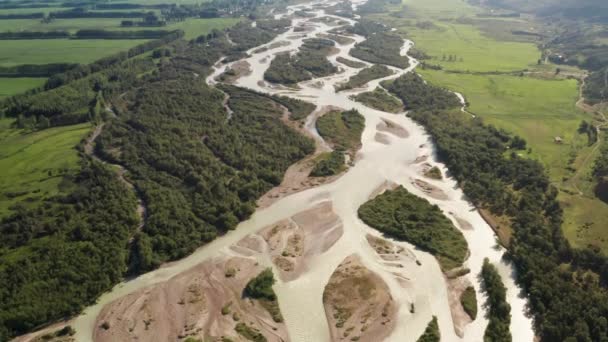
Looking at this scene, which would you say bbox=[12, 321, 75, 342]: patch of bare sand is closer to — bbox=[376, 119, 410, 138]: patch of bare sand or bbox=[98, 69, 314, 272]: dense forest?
bbox=[98, 69, 314, 272]: dense forest

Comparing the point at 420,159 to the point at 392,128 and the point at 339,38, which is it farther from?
the point at 339,38

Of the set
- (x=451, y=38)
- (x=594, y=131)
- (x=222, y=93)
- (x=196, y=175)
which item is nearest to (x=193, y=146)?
(x=196, y=175)

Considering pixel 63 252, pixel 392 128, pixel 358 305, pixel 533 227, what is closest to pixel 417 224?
pixel 533 227

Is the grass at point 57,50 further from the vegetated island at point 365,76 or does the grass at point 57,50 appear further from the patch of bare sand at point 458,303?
the patch of bare sand at point 458,303

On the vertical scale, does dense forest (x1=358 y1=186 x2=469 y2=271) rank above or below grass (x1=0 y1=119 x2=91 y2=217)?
below

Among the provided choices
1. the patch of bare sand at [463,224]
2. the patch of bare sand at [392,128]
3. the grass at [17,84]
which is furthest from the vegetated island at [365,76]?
the grass at [17,84]

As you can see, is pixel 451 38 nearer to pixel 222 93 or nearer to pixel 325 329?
pixel 222 93

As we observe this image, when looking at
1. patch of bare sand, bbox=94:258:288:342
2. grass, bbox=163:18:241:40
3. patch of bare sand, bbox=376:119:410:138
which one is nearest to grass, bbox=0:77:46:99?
grass, bbox=163:18:241:40
